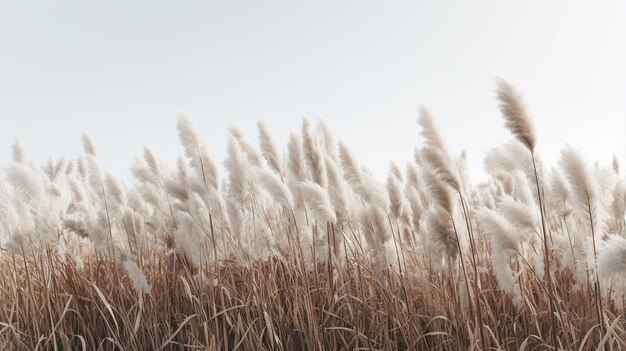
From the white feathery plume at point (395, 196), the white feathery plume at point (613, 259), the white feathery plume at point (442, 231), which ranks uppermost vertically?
the white feathery plume at point (395, 196)

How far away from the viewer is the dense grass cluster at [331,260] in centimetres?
229

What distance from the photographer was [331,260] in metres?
2.89

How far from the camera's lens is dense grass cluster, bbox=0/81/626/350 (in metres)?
2.29

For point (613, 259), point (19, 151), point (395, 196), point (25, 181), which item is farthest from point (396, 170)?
point (19, 151)

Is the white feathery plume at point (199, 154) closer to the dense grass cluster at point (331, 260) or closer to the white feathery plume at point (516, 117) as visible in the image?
the dense grass cluster at point (331, 260)

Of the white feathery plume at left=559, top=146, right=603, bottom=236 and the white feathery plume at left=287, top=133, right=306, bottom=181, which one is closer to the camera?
the white feathery plume at left=559, top=146, right=603, bottom=236

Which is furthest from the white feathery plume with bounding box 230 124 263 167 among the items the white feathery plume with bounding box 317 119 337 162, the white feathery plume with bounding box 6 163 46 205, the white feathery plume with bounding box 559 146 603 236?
the white feathery plume with bounding box 559 146 603 236

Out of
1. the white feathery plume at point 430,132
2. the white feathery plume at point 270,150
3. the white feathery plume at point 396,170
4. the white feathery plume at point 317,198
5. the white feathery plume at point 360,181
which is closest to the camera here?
the white feathery plume at point 430,132

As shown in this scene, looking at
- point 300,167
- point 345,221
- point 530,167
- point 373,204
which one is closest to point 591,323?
point 530,167

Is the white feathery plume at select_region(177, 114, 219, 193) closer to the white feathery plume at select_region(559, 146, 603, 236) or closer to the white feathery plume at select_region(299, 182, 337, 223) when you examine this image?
the white feathery plume at select_region(299, 182, 337, 223)

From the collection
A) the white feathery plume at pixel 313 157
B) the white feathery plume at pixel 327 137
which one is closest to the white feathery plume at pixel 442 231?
the white feathery plume at pixel 313 157

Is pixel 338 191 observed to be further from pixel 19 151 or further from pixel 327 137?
pixel 19 151

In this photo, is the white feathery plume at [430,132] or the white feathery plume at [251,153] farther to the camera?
the white feathery plume at [251,153]

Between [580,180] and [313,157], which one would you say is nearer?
[580,180]
